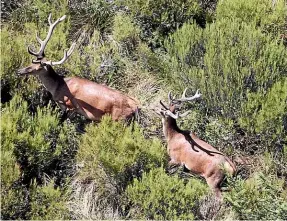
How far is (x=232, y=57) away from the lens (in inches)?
363

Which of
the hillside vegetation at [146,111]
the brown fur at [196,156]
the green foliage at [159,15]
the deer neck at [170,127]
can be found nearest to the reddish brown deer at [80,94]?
the hillside vegetation at [146,111]

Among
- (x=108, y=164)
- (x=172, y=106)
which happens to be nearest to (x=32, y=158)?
(x=108, y=164)

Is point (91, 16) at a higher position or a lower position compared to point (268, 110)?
higher

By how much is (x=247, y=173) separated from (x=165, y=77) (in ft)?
7.74

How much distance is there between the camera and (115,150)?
26.5ft

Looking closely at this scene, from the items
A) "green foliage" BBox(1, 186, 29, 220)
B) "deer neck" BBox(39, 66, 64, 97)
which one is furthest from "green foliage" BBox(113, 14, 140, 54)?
"green foliage" BBox(1, 186, 29, 220)

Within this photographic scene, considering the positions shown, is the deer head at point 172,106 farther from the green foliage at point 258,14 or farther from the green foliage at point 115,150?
the green foliage at point 258,14

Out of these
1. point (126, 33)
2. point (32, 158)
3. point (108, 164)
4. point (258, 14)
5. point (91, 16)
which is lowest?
point (108, 164)

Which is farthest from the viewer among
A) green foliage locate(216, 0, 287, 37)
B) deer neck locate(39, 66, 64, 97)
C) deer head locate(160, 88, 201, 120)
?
green foliage locate(216, 0, 287, 37)

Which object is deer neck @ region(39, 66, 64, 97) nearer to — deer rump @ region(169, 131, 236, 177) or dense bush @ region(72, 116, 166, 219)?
dense bush @ region(72, 116, 166, 219)

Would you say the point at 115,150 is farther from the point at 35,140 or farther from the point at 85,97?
the point at 85,97

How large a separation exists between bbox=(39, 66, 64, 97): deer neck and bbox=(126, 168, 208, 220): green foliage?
6.92 feet

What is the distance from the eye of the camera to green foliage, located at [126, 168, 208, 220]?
24.7 ft

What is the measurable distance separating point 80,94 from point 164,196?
226cm
